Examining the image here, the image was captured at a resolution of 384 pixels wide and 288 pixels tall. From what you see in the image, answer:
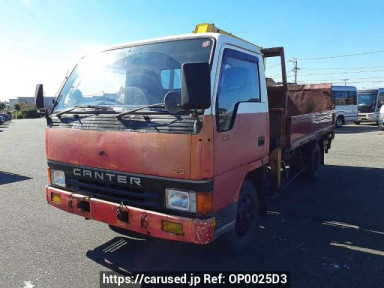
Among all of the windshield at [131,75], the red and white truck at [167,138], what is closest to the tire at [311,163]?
the red and white truck at [167,138]

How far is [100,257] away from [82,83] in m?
2.05

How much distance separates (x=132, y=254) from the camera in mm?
3896

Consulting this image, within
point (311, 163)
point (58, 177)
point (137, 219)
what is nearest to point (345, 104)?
point (311, 163)

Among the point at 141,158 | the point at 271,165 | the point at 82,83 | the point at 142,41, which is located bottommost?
the point at 271,165

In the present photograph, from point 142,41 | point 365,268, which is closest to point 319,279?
point 365,268

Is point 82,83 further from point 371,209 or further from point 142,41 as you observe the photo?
point 371,209

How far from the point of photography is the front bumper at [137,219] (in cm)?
293

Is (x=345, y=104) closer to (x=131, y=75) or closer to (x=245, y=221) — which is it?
(x=245, y=221)

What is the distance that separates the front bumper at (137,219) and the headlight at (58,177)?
5.4 inches

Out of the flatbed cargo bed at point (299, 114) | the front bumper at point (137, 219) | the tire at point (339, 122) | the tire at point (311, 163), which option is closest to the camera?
the front bumper at point (137, 219)

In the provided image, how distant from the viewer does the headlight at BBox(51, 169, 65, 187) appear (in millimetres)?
3830

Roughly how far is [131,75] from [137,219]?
1.58 m

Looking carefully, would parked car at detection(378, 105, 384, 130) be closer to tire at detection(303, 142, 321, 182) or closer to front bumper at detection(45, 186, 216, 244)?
tire at detection(303, 142, 321, 182)

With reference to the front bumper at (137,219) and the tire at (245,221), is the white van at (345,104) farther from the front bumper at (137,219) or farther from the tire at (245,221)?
the front bumper at (137,219)
